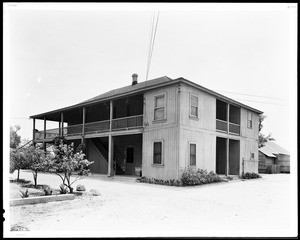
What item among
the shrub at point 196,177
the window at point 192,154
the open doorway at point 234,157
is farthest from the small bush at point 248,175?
the window at point 192,154

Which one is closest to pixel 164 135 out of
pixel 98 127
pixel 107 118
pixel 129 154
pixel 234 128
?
pixel 129 154

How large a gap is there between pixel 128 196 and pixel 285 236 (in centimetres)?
691

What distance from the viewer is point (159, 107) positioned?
17.7 metres

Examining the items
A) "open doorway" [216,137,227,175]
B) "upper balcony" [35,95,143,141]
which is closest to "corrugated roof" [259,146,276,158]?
"open doorway" [216,137,227,175]

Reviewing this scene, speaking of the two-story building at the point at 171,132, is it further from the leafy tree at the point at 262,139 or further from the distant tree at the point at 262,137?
the distant tree at the point at 262,137

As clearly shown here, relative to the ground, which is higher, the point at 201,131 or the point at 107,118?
the point at 107,118

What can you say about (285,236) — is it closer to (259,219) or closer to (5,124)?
(259,219)

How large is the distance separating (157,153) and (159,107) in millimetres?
2806

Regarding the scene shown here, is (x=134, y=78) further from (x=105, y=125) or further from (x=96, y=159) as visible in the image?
(x=96, y=159)

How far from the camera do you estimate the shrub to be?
15844 millimetres

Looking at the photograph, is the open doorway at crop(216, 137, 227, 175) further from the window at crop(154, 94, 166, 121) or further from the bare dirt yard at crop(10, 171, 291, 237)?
the bare dirt yard at crop(10, 171, 291, 237)

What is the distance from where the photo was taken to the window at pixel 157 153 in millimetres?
17328

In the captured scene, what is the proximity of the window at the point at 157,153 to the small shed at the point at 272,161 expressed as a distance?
21.9 metres

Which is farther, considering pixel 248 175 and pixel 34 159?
pixel 248 175
